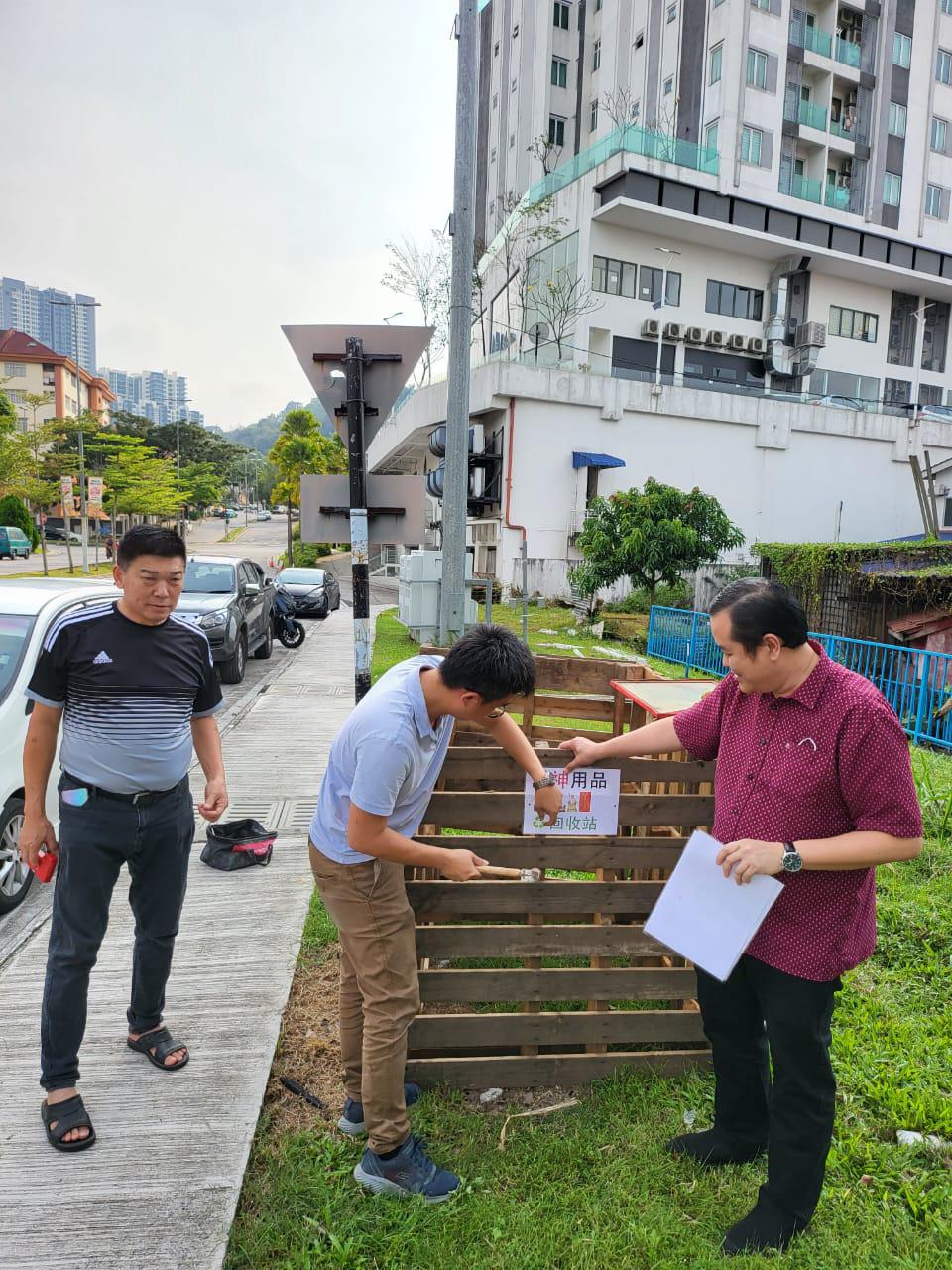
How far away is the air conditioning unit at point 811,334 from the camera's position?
33406mm

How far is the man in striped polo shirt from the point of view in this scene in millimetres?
2492

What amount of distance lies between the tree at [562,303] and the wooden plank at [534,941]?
28.7 m

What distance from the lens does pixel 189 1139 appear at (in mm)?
2521

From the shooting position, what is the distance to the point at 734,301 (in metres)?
33.6

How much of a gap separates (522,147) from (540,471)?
21.5 meters

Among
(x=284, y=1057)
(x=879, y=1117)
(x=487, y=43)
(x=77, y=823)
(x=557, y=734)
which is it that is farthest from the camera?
(x=487, y=43)

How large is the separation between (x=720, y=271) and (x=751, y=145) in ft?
15.1

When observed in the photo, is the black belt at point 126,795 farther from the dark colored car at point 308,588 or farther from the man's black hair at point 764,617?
the dark colored car at point 308,588

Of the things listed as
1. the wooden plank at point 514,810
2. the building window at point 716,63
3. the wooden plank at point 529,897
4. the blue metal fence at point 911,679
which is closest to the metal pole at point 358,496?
the wooden plank at point 514,810

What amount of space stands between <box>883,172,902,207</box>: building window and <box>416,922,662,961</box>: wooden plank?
41905 millimetres

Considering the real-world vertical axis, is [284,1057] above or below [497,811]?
below

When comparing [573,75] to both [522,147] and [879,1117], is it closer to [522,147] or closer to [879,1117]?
[522,147]

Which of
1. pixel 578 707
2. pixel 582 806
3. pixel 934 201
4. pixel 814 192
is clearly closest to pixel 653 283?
pixel 814 192

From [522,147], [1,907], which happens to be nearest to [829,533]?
[522,147]
